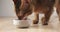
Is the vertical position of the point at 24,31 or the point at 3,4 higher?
the point at 3,4

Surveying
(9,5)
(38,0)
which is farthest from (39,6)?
(9,5)

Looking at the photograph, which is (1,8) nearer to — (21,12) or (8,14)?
(8,14)

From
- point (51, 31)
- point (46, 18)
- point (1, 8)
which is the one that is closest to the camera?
point (51, 31)

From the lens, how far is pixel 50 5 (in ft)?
2.77

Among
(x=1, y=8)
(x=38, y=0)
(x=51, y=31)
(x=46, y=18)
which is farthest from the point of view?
(x=1, y=8)

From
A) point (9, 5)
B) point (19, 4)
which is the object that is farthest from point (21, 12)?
point (9, 5)

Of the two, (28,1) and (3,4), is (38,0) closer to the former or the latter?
(28,1)

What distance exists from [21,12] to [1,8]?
80 centimetres

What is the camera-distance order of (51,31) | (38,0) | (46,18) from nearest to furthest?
(51,31)
(38,0)
(46,18)

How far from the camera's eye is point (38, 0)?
0.78 meters

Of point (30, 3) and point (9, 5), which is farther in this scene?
point (9, 5)

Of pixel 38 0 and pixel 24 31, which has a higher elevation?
pixel 38 0

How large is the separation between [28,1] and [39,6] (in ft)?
0.30

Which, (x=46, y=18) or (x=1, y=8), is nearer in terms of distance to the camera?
(x=46, y=18)
